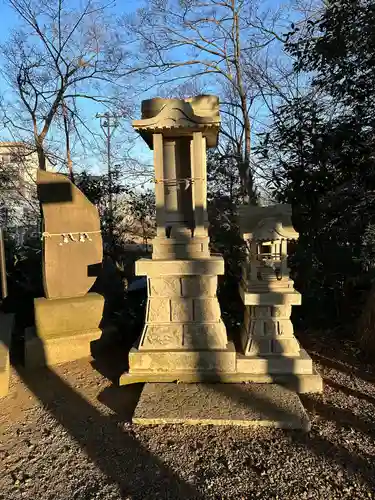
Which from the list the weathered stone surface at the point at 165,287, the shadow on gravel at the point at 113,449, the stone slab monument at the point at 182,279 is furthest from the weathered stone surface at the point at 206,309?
the shadow on gravel at the point at 113,449

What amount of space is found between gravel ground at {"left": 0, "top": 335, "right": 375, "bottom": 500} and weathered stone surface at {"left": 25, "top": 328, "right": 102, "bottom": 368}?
2.06 feet

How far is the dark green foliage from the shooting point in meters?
4.65

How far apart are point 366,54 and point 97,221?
3.98m

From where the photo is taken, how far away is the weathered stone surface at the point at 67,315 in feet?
12.4

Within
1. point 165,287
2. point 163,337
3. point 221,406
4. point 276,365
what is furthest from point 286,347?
point 165,287

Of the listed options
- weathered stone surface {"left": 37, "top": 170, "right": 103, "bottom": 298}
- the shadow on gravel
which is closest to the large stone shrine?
the shadow on gravel

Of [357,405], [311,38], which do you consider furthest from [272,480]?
[311,38]

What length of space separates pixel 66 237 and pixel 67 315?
2.80 ft

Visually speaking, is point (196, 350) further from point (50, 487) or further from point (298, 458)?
point (50, 487)

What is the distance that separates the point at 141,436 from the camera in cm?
243

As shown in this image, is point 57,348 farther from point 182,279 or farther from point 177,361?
point 182,279

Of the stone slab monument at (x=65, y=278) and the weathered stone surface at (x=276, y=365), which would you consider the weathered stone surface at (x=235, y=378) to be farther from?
the stone slab monument at (x=65, y=278)

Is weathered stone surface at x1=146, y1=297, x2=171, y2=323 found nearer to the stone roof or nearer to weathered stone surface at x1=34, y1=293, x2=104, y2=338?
weathered stone surface at x1=34, y1=293, x2=104, y2=338

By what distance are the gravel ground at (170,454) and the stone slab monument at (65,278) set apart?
73cm
